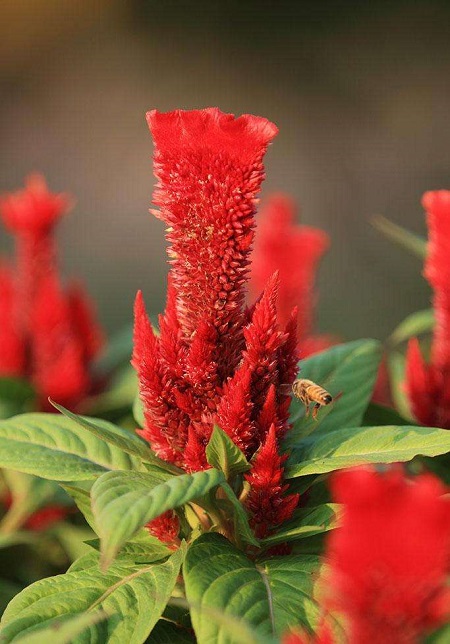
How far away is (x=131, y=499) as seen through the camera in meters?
0.98

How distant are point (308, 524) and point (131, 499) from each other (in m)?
0.28

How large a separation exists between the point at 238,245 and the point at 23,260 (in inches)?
47.4

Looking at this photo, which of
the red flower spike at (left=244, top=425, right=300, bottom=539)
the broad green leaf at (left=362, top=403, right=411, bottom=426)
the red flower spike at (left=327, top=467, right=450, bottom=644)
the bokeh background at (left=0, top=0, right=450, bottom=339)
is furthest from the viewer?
the bokeh background at (left=0, top=0, right=450, bottom=339)

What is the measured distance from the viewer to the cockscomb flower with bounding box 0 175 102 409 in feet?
6.64

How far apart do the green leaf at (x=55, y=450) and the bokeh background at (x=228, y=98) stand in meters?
5.78

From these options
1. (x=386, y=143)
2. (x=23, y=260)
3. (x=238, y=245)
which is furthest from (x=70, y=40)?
(x=238, y=245)

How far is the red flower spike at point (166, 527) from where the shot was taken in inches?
46.9

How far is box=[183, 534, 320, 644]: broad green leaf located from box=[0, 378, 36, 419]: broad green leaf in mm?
865

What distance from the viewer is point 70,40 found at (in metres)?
8.37

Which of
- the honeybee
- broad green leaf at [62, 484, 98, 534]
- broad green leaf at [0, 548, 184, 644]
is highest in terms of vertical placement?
the honeybee

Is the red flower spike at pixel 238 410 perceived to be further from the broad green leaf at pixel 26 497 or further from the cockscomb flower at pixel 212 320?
the broad green leaf at pixel 26 497

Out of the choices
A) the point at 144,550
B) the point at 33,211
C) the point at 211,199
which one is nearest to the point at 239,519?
the point at 144,550

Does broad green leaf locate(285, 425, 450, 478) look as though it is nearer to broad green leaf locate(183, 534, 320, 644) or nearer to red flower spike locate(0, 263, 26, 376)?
broad green leaf locate(183, 534, 320, 644)

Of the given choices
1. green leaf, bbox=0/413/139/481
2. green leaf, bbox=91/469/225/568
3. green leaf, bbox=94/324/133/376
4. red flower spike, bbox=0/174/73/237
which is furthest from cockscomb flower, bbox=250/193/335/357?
green leaf, bbox=91/469/225/568
